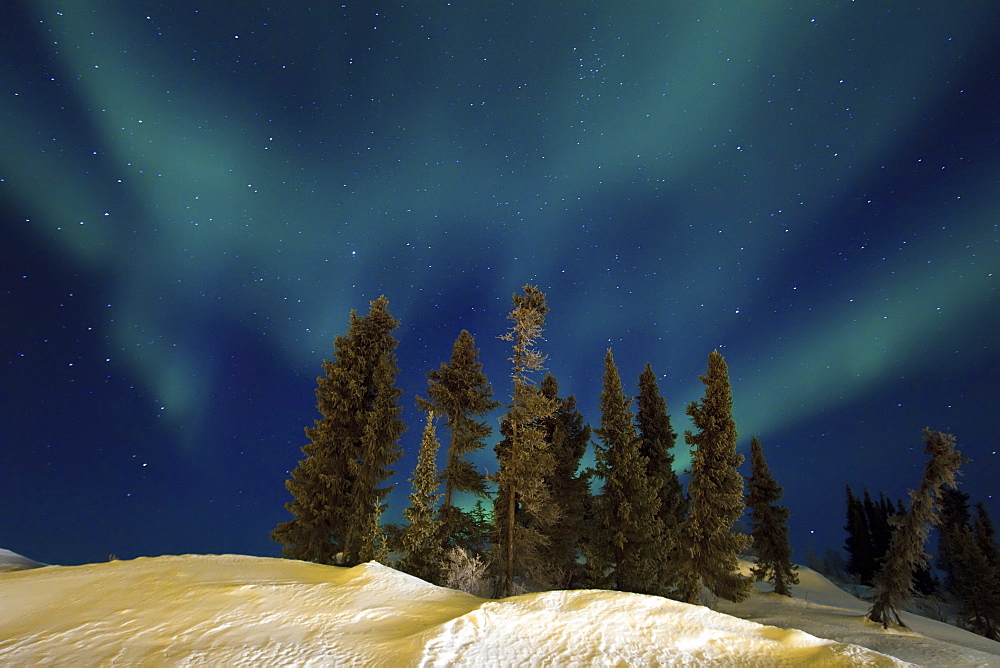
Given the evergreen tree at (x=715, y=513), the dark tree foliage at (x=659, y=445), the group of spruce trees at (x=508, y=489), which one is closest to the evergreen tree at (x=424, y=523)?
the group of spruce trees at (x=508, y=489)

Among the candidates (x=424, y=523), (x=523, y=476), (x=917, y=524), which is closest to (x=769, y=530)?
(x=917, y=524)

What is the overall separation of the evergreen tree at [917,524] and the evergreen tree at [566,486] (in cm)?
1701

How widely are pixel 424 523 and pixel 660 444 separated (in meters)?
20.5

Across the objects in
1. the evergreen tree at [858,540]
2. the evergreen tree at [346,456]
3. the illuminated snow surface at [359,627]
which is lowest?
the evergreen tree at [858,540]

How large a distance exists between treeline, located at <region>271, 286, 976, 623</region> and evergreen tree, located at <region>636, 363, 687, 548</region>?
566 centimetres

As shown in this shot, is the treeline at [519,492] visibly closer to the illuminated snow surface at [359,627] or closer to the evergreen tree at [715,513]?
the evergreen tree at [715,513]

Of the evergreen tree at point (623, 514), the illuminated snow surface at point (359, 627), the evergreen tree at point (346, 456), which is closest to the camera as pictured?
the illuminated snow surface at point (359, 627)

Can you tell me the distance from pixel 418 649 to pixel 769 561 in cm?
4029

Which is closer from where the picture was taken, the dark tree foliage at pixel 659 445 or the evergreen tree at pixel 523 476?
the evergreen tree at pixel 523 476

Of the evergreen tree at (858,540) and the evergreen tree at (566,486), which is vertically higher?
the evergreen tree at (566,486)

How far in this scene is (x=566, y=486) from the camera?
94.7ft

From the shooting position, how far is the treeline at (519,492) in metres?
22.2

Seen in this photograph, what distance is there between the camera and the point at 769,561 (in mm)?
35531

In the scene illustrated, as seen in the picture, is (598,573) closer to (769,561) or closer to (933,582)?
(769,561)
